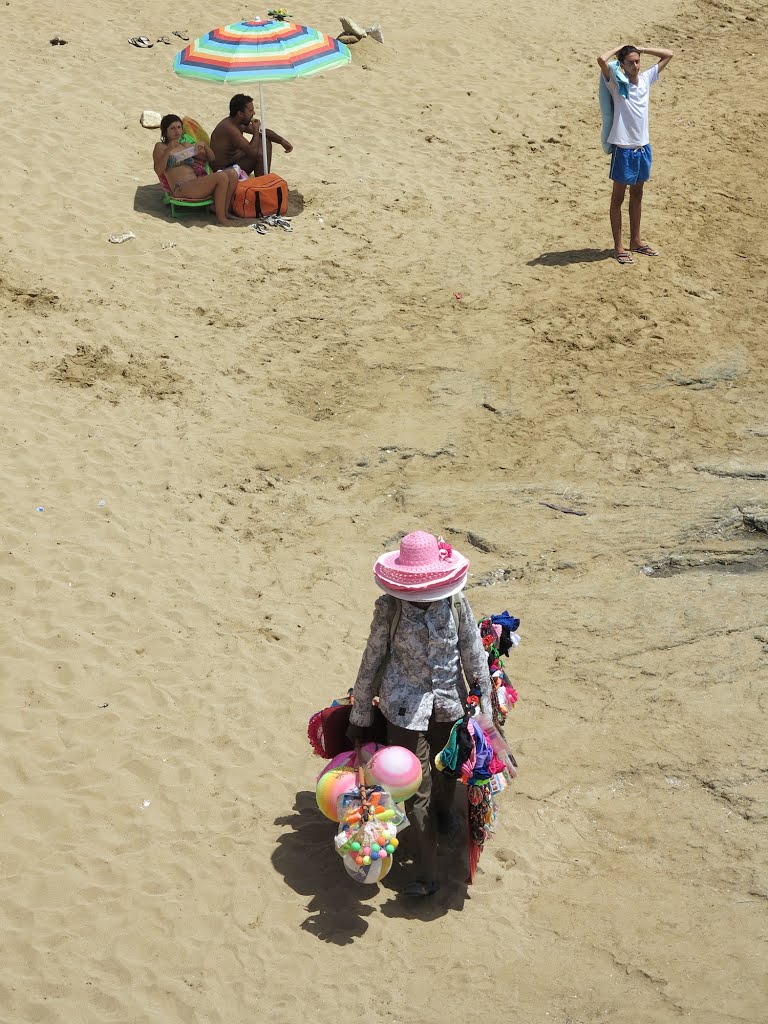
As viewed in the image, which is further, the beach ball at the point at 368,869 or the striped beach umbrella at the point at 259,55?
the striped beach umbrella at the point at 259,55

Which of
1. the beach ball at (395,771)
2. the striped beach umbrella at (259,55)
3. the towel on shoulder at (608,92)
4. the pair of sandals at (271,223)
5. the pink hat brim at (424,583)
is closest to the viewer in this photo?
the pink hat brim at (424,583)

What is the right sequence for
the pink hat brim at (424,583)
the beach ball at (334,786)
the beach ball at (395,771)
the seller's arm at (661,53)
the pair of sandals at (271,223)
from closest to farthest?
the pink hat brim at (424,583), the beach ball at (395,771), the beach ball at (334,786), the seller's arm at (661,53), the pair of sandals at (271,223)

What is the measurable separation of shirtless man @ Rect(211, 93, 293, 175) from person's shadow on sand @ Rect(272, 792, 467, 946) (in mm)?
7584

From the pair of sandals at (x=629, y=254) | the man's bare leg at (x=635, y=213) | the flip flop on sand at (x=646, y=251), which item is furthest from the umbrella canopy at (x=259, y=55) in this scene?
the flip flop on sand at (x=646, y=251)

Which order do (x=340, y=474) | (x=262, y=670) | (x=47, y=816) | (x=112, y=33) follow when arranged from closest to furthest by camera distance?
(x=47, y=816) → (x=262, y=670) → (x=340, y=474) → (x=112, y=33)

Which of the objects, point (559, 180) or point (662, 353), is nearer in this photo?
point (662, 353)

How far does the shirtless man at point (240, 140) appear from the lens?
35.8ft

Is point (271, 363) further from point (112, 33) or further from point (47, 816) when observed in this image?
point (112, 33)

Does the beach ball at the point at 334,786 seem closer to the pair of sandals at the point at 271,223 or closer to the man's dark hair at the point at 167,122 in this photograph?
the pair of sandals at the point at 271,223

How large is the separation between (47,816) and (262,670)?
58.3 inches

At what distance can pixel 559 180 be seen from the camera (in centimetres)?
1243

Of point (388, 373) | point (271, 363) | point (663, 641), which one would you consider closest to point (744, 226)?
point (388, 373)

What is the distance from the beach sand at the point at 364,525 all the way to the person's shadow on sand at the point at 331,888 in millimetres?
17

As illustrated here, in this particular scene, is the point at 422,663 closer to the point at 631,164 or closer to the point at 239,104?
the point at 631,164
